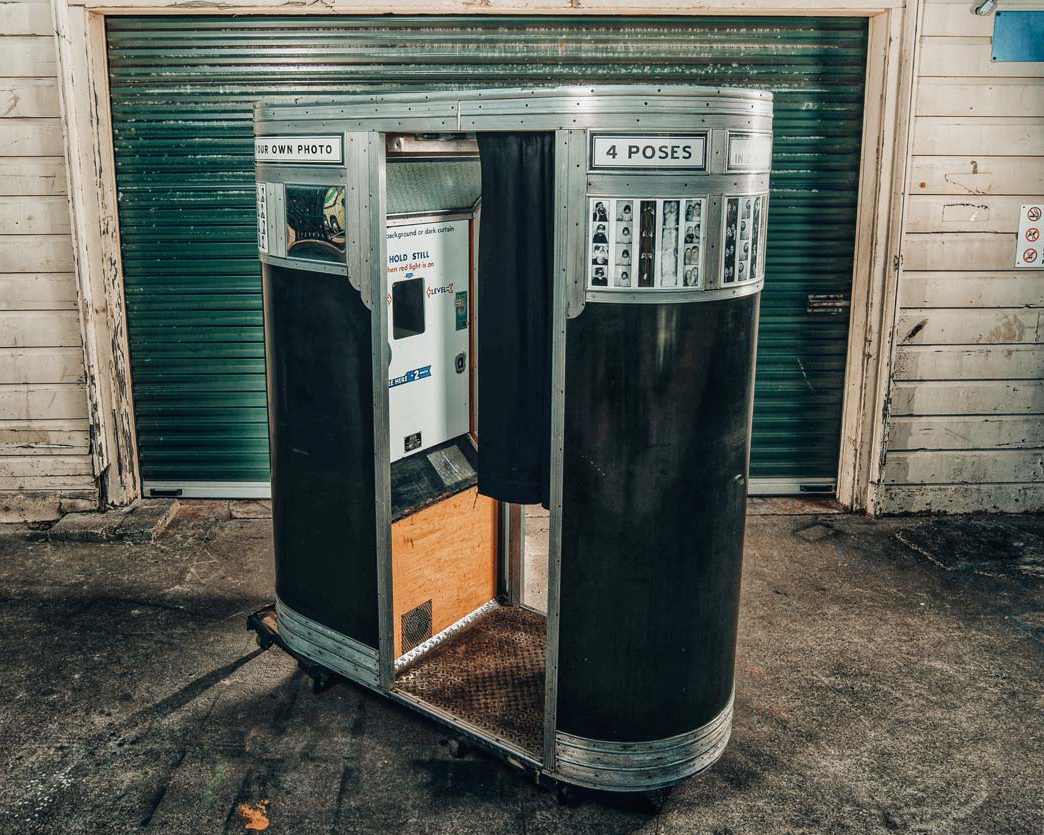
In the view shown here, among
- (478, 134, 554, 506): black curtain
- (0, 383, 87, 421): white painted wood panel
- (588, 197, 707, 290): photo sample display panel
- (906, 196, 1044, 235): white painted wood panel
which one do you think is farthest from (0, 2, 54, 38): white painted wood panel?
(906, 196, 1044, 235): white painted wood panel

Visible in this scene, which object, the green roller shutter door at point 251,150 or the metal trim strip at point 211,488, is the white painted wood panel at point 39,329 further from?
the metal trim strip at point 211,488

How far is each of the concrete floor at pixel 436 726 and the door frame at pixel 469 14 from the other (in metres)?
1.02

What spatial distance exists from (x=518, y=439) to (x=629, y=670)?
1.06 meters

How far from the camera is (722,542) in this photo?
4414mm

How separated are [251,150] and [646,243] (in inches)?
173

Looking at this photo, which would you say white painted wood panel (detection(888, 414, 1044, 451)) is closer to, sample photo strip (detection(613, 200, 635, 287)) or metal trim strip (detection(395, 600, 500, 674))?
metal trim strip (detection(395, 600, 500, 674))

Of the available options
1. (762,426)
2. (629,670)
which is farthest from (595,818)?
(762,426)

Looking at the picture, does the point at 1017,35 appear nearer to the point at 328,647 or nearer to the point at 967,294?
the point at 967,294

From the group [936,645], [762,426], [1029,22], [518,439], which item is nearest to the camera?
[518,439]

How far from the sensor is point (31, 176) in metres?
7.24

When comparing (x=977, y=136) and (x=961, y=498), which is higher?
(x=977, y=136)

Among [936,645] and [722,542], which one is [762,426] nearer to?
[936,645]

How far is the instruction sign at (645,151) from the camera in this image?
3826 millimetres

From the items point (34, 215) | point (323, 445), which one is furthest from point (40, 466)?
point (323, 445)
